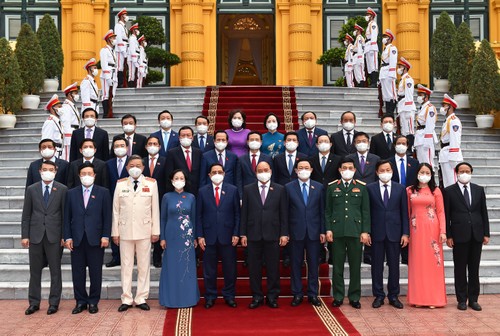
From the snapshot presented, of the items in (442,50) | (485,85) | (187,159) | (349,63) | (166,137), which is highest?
(442,50)

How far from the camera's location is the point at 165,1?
22953mm

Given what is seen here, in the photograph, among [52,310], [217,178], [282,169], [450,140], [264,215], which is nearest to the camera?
[52,310]

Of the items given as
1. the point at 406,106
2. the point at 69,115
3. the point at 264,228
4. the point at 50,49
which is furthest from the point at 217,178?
the point at 50,49

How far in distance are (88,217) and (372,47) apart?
1092cm

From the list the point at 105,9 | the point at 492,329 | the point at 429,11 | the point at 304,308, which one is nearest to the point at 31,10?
the point at 105,9

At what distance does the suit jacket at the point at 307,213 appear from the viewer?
8.72m

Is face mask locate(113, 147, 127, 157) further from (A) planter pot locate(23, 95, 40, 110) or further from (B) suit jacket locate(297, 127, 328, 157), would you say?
(A) planter pot locate(23, 95, 40, 110)

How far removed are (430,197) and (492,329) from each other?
5.95 ft

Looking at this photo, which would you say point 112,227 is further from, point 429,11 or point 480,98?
point 429,11

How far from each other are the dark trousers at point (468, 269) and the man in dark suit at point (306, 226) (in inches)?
64.8

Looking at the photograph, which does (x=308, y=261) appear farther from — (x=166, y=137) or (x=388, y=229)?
(x=166, y=137)

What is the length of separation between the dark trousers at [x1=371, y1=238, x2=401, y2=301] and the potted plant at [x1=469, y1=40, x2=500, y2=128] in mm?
8099

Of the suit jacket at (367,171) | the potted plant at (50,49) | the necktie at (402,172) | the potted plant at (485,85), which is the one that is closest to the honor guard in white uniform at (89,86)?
the potted plant at (50,49)

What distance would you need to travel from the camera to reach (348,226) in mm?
8594
